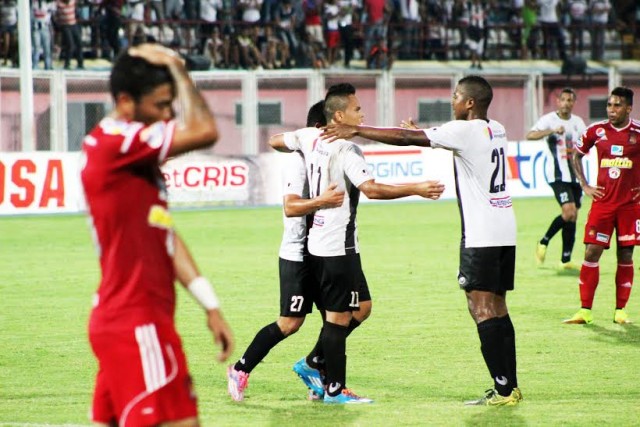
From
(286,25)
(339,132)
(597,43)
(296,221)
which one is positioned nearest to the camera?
(339,132)

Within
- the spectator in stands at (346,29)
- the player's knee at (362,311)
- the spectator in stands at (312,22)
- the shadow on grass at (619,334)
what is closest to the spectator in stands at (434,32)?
the spectator in stands at (346,29)

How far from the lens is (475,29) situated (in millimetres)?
33875

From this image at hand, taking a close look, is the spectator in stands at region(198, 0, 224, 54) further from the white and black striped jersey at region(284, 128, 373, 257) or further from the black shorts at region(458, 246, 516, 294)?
the black shorts at region(458, 246, 516, 294)

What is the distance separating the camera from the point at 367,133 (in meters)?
7.38

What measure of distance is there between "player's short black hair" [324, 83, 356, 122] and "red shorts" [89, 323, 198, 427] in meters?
3.55

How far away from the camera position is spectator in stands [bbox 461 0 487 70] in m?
33.8

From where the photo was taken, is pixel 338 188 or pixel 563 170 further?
pixel 563 170

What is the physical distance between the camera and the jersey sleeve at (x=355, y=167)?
24.9ft

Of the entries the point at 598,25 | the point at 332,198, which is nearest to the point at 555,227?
the point at 332,198

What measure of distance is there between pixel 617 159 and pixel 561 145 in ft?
13.9

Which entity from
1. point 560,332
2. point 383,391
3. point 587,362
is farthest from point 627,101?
point 383,391

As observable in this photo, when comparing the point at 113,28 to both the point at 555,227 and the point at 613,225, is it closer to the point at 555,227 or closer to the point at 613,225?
the point at 555,227

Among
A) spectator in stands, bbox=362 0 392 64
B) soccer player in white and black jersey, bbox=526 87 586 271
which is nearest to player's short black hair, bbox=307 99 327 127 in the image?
soccer player in white and black jersey, bbox=526 87 586 271

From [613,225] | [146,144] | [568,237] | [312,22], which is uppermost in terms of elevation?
[312,22]
